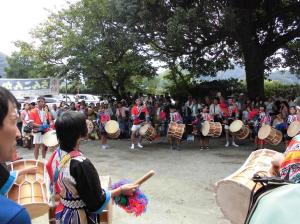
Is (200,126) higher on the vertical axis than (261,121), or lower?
lower

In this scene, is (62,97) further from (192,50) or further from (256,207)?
(256,207)

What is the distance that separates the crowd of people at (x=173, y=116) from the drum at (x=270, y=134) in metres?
0.43

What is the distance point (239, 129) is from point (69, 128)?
421 inches

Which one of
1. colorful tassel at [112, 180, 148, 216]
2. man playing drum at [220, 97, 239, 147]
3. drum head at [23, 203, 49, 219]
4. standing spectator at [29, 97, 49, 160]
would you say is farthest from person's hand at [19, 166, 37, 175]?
man playing drum at [220, 97, 239, 147]

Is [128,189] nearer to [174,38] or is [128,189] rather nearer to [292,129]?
[292,129]

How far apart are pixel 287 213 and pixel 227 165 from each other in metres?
8.86

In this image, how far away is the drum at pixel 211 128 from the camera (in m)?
12.7

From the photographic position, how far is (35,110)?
1054 centimetres

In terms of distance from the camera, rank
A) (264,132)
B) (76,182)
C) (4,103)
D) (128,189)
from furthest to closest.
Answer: (264,132) < (128,189) < (76,182) < (4,103)

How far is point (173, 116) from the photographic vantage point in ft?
44.5

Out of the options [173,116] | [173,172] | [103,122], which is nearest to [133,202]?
[173,172]

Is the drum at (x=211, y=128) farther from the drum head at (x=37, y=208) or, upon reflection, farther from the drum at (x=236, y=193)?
the drum head at (x=37, y=208)

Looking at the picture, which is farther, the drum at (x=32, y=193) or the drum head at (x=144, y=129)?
the drum head at (x=144, y=129)

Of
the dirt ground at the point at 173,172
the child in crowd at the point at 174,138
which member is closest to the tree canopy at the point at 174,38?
the child in crowd at the point at 174,138
